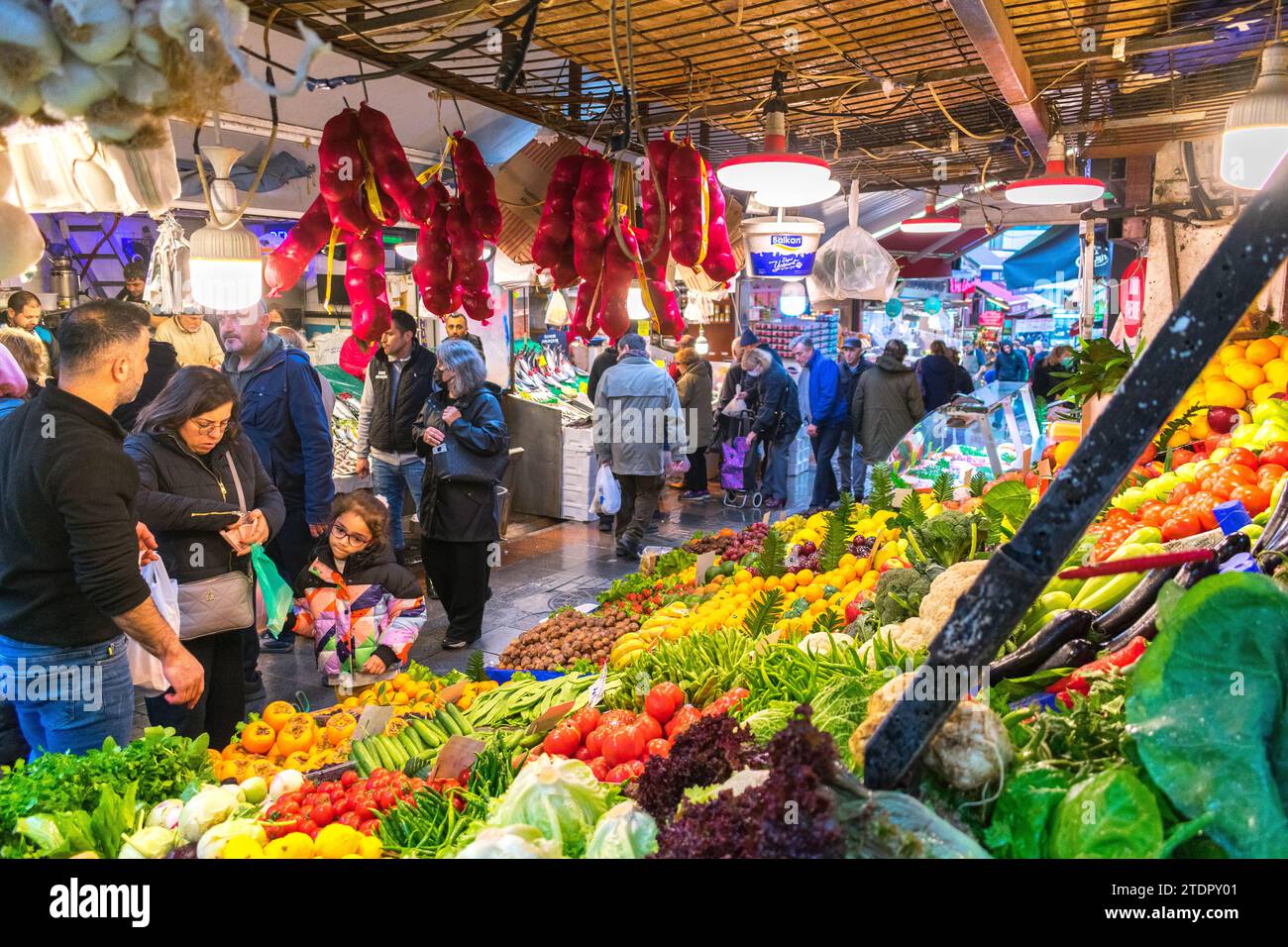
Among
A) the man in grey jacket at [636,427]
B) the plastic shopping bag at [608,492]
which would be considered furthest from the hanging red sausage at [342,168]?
the plastic shopping bag at [608,492]

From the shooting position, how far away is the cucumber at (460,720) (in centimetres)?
318

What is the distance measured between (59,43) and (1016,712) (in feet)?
6.70

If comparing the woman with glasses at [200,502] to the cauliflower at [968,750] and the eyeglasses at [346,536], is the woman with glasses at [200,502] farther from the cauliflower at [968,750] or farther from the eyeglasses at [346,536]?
the cauliflower at [968,750]

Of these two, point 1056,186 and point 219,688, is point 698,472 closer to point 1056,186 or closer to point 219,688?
point 1056,186

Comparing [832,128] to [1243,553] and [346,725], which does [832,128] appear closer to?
[1243,553]

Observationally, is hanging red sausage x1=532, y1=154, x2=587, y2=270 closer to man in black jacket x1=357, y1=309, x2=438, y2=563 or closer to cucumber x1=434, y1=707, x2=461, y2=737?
cucumber x1=434, y1=707, x2=461, y2=737

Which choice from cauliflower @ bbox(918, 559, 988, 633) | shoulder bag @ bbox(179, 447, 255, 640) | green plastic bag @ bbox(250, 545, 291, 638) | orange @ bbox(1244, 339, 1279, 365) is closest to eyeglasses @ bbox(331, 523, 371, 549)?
green plastic bag @ bbox(250, 545, 291, 638)

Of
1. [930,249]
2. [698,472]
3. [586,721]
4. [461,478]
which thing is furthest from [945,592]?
[930,249]

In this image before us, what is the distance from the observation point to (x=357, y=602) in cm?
448

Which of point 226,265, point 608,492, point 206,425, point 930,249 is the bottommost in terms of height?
point 608,492

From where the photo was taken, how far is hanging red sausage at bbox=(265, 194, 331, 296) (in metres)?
3.01

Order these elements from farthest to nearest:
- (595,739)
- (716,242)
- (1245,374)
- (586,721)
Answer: (1245,374), (716,242), (586,721), (595,739)

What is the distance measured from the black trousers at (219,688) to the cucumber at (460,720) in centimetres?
128

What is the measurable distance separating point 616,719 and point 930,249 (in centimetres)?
1781
